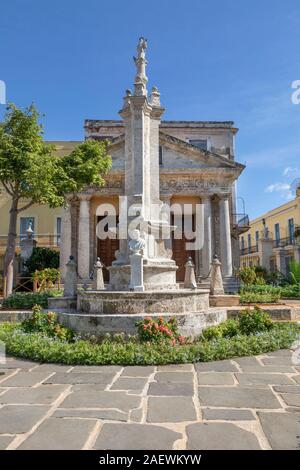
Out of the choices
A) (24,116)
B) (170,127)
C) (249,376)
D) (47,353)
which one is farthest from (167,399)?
(170,127)

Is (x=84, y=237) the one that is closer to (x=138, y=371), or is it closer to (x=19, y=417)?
(x=138, y=371)

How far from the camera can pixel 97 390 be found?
418 centimetres

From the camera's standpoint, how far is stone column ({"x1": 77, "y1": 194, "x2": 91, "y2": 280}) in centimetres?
1998

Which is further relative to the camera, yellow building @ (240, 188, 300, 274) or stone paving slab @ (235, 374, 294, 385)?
yellow building @ (240, 188, 300, 274)

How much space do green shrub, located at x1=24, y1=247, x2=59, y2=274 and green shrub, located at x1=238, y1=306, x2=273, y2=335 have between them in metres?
14.6

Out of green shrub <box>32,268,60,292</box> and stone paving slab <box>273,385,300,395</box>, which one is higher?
green shrub <box>32,268,60,292</box>

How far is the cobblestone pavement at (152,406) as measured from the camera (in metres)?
Answer: 2.90

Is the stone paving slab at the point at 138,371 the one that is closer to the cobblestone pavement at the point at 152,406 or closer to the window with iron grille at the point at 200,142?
the cobblestone pavement at the point at 152,406

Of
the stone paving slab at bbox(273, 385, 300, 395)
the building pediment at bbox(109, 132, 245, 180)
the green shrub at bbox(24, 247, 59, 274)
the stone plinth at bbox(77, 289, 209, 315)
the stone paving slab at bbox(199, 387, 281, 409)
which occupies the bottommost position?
the stone paving slab at bbox(273, 385, 300, 395)

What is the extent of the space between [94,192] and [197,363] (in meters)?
16.4

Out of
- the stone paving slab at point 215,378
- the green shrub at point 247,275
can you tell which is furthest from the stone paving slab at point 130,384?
the green shrub at point 247,275

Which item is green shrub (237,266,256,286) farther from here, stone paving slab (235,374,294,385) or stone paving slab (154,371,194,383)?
stone paving slab (154,371,194,383)

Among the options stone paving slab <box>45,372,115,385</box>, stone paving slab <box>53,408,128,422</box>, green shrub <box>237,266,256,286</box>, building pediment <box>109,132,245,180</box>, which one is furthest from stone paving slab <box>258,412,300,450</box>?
building pediment <box>109,132,245,180</box>

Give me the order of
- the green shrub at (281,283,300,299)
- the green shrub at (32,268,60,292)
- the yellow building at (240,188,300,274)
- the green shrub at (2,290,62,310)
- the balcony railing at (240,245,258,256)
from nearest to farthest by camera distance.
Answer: the green shrub at (2,290,62,310) < the green shrub at (32,268,60,292) < the green shrub at (281,283,300,299) < the yellow building at (240,188,300,274) < the balcony railing at (240,245,258,256)
